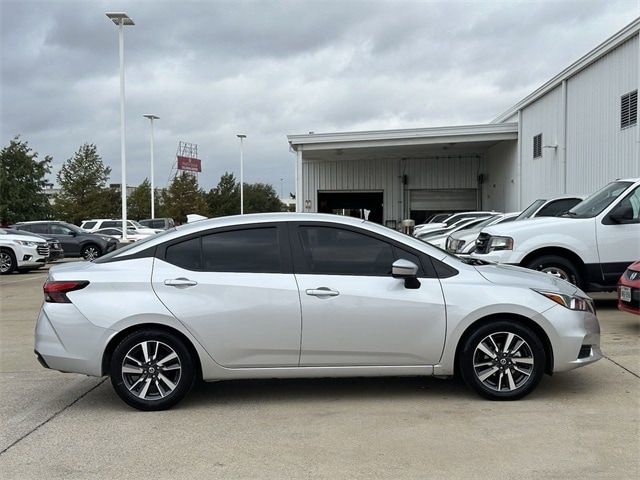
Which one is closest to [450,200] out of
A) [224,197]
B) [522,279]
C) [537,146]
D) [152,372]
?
[537,146]

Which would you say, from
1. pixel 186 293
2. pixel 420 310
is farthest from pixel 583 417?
pixel 186 293

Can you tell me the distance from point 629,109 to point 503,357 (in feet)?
46.2

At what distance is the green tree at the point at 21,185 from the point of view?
1537 inches

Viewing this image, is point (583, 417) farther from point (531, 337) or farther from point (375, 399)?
point (375, 399)

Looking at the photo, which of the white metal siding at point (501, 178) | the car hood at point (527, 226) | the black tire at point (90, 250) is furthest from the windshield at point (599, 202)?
the black tire at point (90, 250)

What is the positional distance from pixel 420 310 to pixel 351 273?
63 centimetres

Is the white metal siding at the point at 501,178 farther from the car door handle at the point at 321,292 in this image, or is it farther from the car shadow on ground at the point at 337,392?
the car door handle at the point at 321,292

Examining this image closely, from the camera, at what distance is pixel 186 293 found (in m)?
5.16

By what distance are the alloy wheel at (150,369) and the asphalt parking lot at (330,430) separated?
0.68 ft

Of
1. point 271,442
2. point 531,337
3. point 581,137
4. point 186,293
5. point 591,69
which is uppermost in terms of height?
point 591,69

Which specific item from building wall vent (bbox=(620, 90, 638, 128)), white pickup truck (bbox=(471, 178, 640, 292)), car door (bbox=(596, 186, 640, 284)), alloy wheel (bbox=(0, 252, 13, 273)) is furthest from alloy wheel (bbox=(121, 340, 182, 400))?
alloy wheel (bbox=(0, 252, 13, 273))

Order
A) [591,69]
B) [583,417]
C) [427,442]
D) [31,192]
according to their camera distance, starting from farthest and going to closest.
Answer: [31,192] → [591,69] → [583,417] → [427,442]

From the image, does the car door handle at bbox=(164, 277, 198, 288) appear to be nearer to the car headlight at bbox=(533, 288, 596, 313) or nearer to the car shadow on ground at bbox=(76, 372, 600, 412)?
the car shadow on ground at bbox=(76, 372, 600, 412)

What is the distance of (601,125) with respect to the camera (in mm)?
18531
